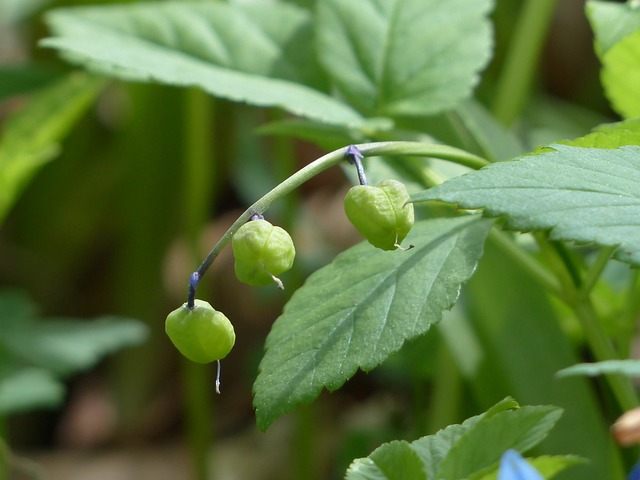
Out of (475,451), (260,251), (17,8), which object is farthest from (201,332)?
(17,8)

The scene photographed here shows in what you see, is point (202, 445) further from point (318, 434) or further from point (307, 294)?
point (307, 294)

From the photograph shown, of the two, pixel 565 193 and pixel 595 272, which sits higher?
pixel 565 193

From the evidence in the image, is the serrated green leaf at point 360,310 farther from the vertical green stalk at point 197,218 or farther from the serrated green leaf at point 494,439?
the vertical green stalk at point 197,218

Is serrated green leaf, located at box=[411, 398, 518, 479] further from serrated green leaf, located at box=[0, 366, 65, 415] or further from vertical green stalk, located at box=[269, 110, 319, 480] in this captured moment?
vertical green stalk, located at box=[269, 110, 319, 480]

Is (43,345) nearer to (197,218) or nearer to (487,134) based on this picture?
(197,218)

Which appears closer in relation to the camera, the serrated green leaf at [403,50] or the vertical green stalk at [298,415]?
the serrated green leaf at [403,50]

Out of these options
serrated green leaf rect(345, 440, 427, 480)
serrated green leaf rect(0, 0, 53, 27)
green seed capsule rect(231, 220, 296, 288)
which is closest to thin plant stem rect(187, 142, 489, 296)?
green seed capsule rect(231, 220, 296, 288)

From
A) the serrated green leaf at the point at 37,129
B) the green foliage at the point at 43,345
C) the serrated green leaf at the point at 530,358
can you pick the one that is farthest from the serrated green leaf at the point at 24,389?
the serrated green leaf at the point at 530,358
